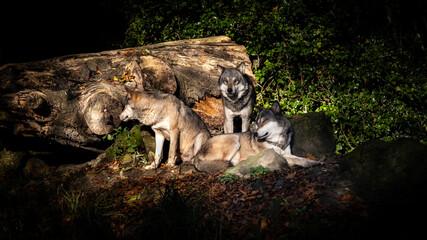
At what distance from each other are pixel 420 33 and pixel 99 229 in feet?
42.8

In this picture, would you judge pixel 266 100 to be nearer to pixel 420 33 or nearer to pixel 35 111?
pixel 35 111

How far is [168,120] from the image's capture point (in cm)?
567

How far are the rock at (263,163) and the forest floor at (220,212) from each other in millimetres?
194

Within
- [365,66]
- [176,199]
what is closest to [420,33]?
[365,66]

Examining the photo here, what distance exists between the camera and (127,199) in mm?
4141

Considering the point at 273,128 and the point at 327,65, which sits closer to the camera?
the point at 273,128

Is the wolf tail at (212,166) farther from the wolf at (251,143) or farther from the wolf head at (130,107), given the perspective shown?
the wolf head at (130,107)

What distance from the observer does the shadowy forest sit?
2988mm

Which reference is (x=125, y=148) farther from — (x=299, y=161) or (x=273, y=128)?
(x=299, y=161)

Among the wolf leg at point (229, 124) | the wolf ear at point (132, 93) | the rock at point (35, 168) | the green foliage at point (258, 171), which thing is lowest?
the rock at point (35, 168)

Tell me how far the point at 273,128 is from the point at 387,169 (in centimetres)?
210

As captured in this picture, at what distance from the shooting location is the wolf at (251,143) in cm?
499

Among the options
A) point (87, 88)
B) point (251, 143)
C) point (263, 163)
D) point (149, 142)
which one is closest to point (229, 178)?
point (263, 163)

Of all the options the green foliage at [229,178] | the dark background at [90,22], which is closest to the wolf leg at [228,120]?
the green foliage at [229,178]
